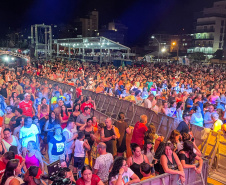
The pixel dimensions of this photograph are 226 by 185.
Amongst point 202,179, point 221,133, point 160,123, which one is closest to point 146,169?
point 202,179

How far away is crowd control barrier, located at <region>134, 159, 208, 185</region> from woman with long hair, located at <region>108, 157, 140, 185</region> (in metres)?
0.29

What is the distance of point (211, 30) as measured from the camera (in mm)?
67812

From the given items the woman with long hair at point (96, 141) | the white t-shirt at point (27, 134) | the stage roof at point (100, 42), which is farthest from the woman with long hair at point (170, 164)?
the stage roof at point (100, 42)

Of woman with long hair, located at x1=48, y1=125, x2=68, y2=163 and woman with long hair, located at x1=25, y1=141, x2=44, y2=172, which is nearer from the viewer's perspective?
woman with long hair, located at x1=25, y1=141, x2=44, y2=172

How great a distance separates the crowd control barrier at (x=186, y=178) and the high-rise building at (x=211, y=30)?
69.2 m

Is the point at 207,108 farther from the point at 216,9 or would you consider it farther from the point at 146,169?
the point at 216,9

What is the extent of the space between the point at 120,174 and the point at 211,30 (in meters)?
72.3

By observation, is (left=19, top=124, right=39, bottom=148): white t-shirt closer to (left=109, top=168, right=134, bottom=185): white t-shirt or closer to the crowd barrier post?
(left=109, top=168, right=134, bottom=185): white t-shirt

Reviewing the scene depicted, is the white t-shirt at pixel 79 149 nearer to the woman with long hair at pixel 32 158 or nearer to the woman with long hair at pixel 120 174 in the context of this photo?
the woman with long hair at pixel 32 158

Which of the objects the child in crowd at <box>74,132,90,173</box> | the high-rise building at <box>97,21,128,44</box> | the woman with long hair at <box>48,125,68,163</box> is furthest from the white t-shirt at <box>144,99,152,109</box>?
the high-rise building at <box>97,21,128,44</box>

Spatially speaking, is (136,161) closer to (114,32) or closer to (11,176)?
(11,176)

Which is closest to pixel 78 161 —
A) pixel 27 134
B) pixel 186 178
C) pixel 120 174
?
pixel 27 134

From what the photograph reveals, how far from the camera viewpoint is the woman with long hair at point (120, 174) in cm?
377

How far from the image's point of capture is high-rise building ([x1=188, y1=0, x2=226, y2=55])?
67.2 metres
